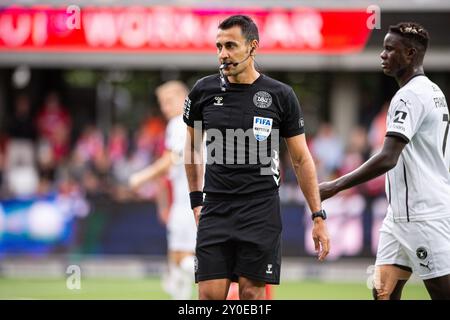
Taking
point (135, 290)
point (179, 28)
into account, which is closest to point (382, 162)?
point (135, 290)

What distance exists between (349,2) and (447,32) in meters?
2.61

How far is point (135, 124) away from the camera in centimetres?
2481

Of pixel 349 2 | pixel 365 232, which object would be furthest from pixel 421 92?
pixel 349 2

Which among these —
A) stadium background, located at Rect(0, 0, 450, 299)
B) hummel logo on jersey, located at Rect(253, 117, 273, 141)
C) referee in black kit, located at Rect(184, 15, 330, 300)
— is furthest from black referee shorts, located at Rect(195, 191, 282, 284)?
stadium background, located at Rect(0, 0, 450, 299)

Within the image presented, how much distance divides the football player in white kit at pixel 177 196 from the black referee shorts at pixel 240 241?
429 centimetres

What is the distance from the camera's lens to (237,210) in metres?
6.91

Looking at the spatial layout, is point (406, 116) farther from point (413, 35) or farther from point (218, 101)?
point (218, 101)

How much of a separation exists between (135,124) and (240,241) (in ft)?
59.7

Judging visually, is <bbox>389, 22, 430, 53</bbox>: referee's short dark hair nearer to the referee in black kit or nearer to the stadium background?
the referee in black kit

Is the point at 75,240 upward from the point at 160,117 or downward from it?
downward

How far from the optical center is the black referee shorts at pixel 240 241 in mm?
6852

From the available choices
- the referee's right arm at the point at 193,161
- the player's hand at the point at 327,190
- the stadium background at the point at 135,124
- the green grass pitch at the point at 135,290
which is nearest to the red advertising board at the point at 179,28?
the stadium background at the point at 135,124

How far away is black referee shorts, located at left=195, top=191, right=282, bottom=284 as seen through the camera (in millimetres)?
6852

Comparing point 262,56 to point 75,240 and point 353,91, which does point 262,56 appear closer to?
point 353,91
